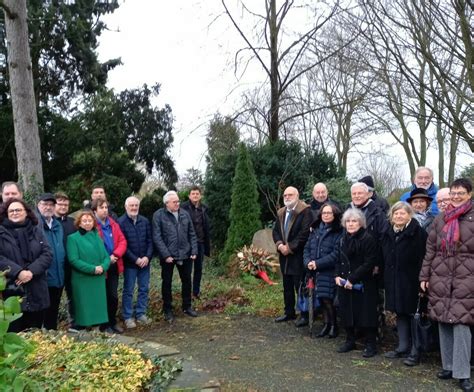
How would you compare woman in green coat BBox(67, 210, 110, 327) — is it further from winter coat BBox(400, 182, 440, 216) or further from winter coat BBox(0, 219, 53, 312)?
winter coat BBox(400, 182, 440, 216)

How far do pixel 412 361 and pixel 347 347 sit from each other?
0.80 m

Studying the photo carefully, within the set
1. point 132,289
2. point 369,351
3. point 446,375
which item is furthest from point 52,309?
point 446,375

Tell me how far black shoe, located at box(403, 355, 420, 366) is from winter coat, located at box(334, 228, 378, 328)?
508 mm

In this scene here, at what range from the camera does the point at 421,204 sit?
5.99 m

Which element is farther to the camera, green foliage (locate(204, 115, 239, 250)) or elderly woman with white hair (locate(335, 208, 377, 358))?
green foliage (locate(204, 115, 239, 250))

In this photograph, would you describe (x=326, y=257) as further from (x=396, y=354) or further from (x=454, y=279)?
(x=454, y=279)

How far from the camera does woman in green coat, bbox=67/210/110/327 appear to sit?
6230 mm

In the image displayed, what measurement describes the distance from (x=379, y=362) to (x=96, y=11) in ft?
55.8

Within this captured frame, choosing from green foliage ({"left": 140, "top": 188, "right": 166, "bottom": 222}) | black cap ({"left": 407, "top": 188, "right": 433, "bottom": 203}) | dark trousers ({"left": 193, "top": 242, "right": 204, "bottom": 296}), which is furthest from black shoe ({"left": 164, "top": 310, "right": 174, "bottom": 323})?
green foliage ({"left": 140, "top": 188, "right": 166, "bottom": 222})

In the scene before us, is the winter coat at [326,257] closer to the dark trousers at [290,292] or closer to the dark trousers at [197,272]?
the dark trousers at [290,292]

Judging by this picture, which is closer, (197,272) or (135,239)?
(135,239)

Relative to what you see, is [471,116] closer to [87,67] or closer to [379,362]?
[379,362]

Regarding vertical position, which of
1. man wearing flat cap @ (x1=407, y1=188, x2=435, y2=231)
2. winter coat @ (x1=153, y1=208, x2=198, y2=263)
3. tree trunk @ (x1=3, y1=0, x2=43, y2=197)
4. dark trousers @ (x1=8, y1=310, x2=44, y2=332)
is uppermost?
tree trunk @ (x1=3, y1=0, x2=43, y2=197)

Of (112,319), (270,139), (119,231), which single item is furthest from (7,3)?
(270,139)
